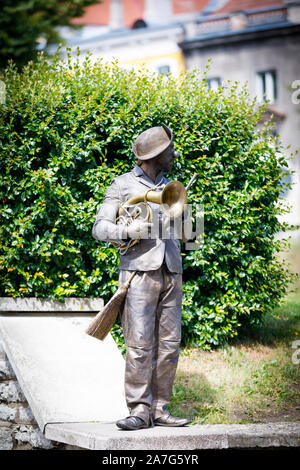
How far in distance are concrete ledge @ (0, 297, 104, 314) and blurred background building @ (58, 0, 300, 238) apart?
15040 millimetres

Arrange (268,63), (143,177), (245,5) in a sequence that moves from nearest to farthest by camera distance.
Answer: (143,177), (268,63), (245,5)

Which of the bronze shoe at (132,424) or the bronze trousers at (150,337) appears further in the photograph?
the bronze trousers at (150,337)

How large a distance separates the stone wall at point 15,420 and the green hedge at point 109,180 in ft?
3.78

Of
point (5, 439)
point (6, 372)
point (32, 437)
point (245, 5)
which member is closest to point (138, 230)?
point (6, 372)

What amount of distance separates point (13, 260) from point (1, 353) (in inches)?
44.6

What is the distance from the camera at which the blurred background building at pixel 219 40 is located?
19781mm

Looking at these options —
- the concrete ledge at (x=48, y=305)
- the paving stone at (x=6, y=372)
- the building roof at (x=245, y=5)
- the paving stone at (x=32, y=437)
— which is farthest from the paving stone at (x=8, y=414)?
the building roof at (x=245, y=5)

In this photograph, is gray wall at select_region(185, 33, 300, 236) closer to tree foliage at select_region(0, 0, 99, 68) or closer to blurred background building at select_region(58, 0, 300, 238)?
blurred background building at select_region(58, 0, 300, 238)

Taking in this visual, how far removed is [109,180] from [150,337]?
2.49m

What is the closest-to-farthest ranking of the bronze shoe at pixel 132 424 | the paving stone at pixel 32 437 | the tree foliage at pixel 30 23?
the bronze shoe at pixel 132 424 → the paving stone at pixel 32 437 → the tree foliage at pixel 30 23

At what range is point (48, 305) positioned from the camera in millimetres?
6191

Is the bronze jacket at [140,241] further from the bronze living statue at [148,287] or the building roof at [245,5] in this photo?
the building roof at [245,5]

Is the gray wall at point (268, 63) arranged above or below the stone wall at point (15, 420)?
above

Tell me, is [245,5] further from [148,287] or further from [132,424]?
[132,424]
